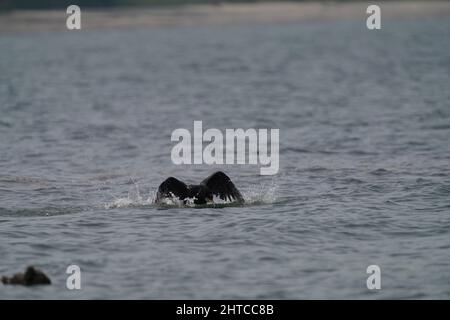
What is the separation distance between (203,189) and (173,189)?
56cm

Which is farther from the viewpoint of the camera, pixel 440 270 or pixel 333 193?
pixel 333 193

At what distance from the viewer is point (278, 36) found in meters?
108

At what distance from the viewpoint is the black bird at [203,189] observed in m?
20.7

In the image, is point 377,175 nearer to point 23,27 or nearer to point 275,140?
point 275,140

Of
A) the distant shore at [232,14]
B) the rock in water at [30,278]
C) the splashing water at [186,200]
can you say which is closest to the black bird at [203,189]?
the splashing water at [186,200]

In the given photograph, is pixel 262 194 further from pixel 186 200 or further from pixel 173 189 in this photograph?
pixel 173 189

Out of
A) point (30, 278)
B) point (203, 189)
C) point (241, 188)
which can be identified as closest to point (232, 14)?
point (241, 188)

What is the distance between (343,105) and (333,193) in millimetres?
20654

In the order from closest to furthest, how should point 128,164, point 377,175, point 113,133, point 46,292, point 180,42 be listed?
point 46,292 < point 377,175 < point 128,164 < point 113,133 < point 180,42

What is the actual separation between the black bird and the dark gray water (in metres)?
0.25

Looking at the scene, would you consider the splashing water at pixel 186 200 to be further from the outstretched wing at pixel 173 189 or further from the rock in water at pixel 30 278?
the rock in water at pixel 30 278
